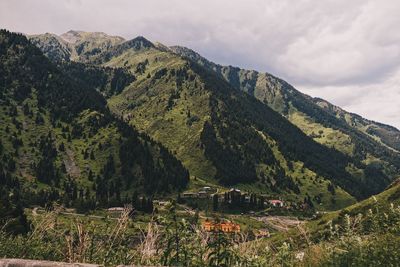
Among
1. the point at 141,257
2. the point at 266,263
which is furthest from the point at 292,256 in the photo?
the point at 141,257

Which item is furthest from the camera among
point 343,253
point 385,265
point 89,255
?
point 89,255

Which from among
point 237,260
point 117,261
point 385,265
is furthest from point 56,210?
point 385,265

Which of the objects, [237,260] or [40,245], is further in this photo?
[40,245]

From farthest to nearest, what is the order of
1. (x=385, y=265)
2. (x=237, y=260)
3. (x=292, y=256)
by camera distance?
(x=292, y=256), (x=237, y=260), (x=385, y=265)

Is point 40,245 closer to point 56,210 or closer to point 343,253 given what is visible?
point 56,210

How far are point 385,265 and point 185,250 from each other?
514 cm

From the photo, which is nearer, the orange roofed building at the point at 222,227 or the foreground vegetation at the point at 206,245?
the foreground vegetation at the point at 206,245

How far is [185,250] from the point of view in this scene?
39.2ft

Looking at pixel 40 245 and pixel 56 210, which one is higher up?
pixel 56 210

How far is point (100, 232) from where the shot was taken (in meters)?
15.2

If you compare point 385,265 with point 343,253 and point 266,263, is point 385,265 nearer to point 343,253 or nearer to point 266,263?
point 343,253

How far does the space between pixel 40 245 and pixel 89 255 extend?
2.98 m

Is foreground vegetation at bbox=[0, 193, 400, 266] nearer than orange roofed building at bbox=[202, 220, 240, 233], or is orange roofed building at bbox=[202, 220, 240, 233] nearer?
foreground vegetation at bbox=[0, 193, 400, 266]

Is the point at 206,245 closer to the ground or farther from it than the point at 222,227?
closer to the ground
